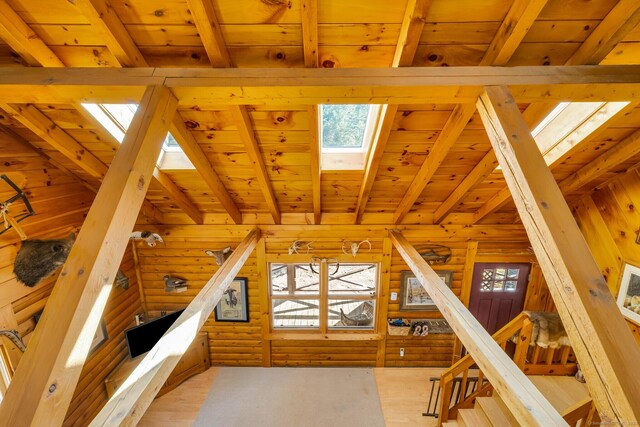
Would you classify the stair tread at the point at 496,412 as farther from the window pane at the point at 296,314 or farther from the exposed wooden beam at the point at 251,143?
the exposed wooden beam at the point at 251,143

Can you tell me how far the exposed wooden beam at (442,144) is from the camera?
1873 millimetres

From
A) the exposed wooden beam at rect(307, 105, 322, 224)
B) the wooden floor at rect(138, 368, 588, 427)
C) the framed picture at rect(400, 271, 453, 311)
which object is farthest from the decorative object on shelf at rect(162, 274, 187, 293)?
the framed picture at rect(400, 271, 453, 311)

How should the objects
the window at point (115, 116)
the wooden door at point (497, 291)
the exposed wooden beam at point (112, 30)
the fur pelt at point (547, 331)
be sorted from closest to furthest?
the exposed wooden beam at point (112, 30)
the window at point (115, 116)
the fur pelt at point (547, 331)
the wooden door at point (497, 291)

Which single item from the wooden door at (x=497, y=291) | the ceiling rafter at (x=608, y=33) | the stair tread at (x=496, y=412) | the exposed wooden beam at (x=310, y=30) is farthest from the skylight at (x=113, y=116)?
the wooden door at (x=497, y=291)

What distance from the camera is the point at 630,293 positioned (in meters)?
3.30

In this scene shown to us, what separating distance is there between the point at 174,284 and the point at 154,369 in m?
3.17

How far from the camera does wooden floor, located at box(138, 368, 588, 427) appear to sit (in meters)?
3.61

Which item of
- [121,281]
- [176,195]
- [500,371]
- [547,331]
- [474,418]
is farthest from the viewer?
[121,281]

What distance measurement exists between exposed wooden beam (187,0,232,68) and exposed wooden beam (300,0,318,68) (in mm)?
451

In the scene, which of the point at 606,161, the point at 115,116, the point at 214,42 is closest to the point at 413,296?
the point at 606,161

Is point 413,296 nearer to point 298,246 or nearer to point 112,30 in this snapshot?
point 298,246

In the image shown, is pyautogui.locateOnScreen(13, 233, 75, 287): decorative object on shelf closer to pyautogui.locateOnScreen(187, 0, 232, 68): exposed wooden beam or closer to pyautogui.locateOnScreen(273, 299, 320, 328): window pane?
pyautogui.locateOnScreen(187, 0, 232, 68): exposed wooden beam

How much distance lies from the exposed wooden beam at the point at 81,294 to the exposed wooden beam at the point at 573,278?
169 cm

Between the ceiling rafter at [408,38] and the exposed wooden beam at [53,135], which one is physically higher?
the exposed wooden beam at [53,135]
